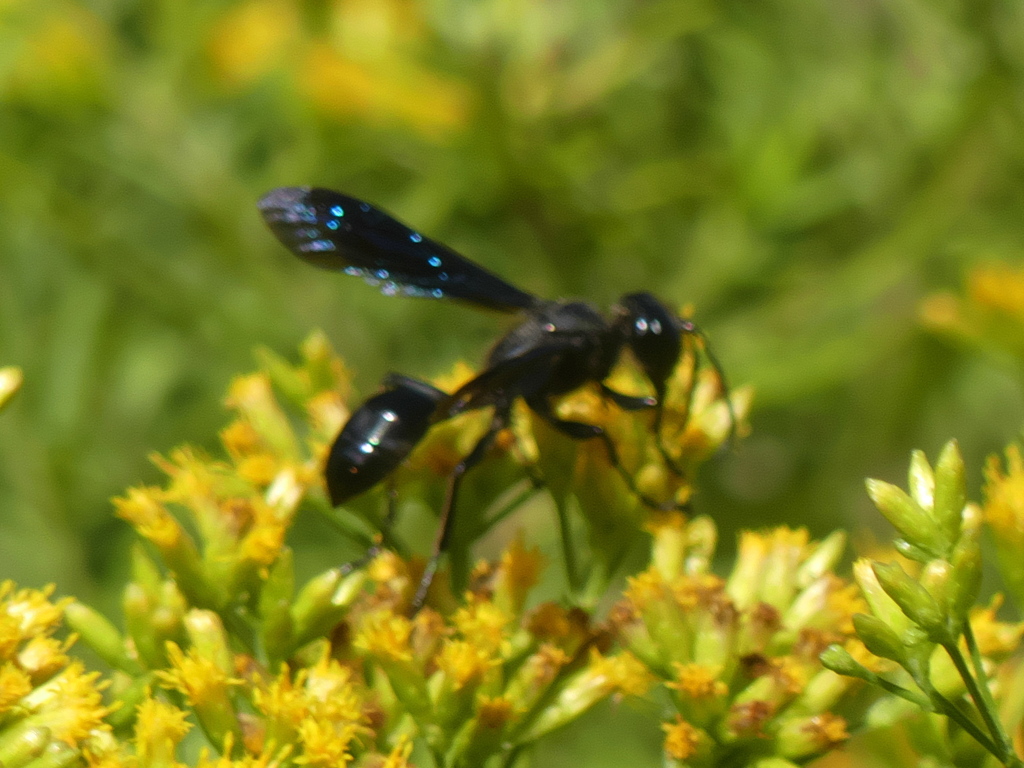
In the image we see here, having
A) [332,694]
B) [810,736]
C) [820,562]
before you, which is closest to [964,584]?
[810,736]

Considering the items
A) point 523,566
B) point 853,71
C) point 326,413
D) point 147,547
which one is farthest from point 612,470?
point 853,71

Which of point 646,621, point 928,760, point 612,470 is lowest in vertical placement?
point 928,760

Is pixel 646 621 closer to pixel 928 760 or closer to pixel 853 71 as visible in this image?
pixel 928 760

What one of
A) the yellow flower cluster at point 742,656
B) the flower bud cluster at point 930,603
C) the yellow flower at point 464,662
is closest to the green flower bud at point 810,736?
the yellow flower cluster at point 742,656

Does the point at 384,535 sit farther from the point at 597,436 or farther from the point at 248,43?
the point at 248,43

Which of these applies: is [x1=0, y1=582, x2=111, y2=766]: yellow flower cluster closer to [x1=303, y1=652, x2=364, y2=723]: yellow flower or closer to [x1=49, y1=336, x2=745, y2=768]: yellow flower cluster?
[x1=49, y1=336, x2=745, y2=768]: yellow flower cluster

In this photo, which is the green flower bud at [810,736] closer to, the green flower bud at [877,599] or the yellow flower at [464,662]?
the green flower bud at [877,599]

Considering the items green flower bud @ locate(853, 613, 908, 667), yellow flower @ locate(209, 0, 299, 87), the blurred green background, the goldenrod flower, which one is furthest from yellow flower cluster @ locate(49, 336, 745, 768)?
yellow flower @ locate(209, 0, 299, 87)
